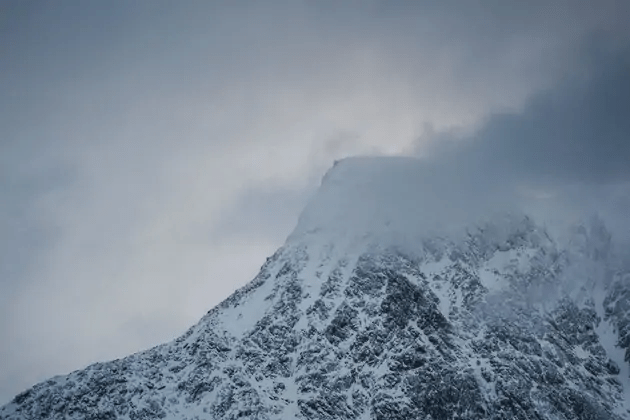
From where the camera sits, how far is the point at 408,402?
17350cm

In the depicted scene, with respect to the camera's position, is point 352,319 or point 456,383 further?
point 352,319

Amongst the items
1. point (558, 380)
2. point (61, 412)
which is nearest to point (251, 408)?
point (61, 412)

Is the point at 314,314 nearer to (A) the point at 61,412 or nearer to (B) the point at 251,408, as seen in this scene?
(B) the point at 251,408

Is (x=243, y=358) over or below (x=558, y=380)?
over

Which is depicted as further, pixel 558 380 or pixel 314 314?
pixel 314 314

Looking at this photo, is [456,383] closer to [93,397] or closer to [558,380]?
[558,380]

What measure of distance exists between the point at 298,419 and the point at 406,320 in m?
39.7

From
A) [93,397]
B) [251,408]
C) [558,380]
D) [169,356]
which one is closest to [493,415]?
[558,380]

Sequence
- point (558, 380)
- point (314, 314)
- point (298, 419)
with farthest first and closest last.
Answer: point (314, 314), point (558, 380), point (298, 419)

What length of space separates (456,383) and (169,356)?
73.0 meters

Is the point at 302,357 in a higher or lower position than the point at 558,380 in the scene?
higher

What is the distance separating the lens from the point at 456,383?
581 ft

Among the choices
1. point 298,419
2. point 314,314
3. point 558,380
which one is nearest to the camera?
point 298,419

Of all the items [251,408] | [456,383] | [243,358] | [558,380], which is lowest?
[558,380]
